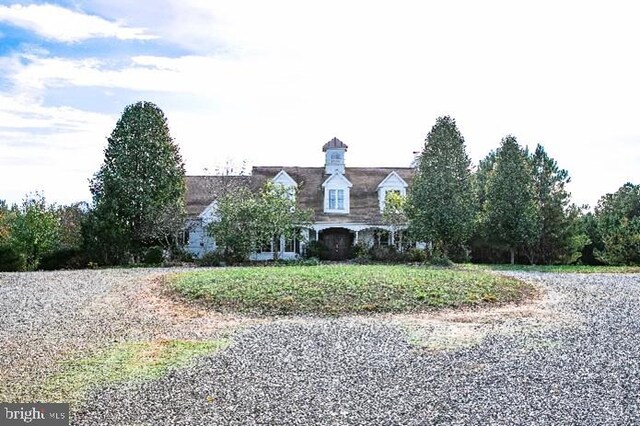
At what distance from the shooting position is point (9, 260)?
2327 cm

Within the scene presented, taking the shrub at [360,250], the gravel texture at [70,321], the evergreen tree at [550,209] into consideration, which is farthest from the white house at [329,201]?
the gravel texture at [70,321]

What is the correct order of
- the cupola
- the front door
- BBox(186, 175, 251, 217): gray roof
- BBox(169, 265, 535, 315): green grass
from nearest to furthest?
BBox(169, 265, 535, 315): green grass
BBox(186, 175, 251, 217): gray roof
the front door
the cupola

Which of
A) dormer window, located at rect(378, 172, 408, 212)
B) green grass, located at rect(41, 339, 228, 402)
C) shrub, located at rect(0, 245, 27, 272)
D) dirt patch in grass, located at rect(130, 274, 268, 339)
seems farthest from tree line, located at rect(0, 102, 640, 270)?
green grass, located at rect(41, 339, 228, 402)

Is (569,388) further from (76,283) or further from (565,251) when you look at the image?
(565,251)

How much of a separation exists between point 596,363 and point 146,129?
23731mm

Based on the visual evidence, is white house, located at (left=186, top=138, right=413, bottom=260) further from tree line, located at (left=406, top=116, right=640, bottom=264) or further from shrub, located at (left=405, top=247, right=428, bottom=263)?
tree line, located at (left=406, top=116, right=640, bottom=264)

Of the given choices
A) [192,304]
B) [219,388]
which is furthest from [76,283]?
[219,388]

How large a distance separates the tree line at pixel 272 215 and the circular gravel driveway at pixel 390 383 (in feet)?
48.0

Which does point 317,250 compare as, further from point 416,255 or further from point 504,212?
point 504,212

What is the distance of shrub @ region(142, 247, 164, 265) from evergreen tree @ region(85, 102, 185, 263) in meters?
0.95

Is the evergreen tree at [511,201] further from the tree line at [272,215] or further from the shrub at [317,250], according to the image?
the shrub at [317,250]

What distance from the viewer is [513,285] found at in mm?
16688

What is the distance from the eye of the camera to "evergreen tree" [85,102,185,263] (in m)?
26.9

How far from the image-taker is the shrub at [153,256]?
83.0 ft
